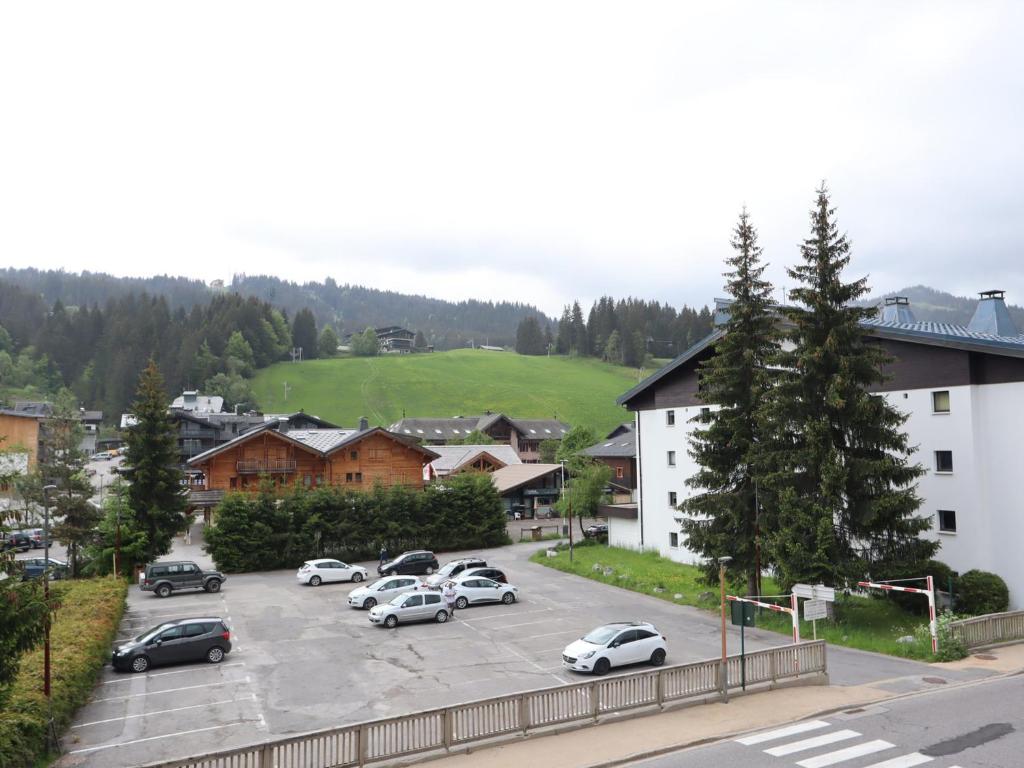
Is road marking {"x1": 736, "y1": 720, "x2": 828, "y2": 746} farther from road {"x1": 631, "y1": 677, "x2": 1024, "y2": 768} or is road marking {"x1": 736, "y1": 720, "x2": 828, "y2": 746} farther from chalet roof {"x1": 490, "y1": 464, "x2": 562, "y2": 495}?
chalet roof {"x1": 490, "y1": 464, "x2": 562, "y2": 495}

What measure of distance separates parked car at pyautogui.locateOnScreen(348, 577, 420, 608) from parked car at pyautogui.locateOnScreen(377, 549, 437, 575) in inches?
307

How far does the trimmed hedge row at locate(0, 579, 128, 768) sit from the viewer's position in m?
14.3

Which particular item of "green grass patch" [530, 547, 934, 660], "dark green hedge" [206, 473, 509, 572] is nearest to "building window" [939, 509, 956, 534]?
"green grass patch" [530, 547, 934, 660]

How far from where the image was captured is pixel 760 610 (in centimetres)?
3116

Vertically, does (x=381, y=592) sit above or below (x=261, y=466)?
below

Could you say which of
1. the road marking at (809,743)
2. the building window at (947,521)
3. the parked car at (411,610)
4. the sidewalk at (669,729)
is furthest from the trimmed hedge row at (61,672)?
the building window at (947,521)

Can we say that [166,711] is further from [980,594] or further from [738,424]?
[980,594]

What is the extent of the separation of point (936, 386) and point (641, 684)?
21845 millimetres

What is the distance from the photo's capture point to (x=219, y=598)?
36688mm

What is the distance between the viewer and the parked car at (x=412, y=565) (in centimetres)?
4209

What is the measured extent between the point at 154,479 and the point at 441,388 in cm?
11284

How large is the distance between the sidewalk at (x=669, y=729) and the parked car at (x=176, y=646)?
13.0m

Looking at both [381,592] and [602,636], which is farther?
[381,592]

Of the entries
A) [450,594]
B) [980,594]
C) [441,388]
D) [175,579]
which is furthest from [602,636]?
[441,388]
